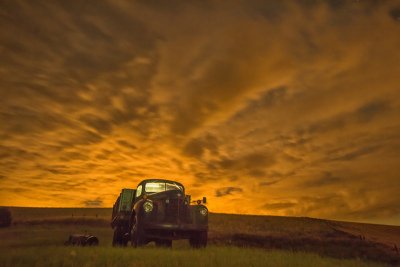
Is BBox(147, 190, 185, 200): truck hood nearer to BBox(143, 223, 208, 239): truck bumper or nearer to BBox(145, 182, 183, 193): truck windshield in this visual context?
BBox(145, 182, 183, 193): truck windshield

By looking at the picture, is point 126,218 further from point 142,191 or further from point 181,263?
point 181,263

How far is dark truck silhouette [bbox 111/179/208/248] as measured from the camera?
12.1 metres

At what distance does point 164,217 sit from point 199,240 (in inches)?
63.1

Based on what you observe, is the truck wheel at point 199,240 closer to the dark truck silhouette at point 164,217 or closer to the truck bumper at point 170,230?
the dark truck silhouette at point 164,217

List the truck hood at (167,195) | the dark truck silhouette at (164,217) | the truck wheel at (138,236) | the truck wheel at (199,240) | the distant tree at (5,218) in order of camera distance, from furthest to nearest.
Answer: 1. the distant tree at (5,218)
2. the truck hood at (167,195)
3. the truck wheel at (199,240)
4. the dark truck silhouette at (164,217)
5. the truck wheel at (138,236)

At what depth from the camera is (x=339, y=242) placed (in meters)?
22.9

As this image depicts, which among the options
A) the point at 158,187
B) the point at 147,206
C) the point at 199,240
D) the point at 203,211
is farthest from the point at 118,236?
the point at 203,211

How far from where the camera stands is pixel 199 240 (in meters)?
12.9

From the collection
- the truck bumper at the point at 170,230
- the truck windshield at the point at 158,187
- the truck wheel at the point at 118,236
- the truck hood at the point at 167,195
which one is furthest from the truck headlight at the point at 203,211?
the truck wheel at the point at 118,236

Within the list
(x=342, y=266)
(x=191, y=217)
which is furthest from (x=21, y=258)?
(x=342, y=266)

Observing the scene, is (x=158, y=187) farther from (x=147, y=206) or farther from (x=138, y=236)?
(x=138, y=236)

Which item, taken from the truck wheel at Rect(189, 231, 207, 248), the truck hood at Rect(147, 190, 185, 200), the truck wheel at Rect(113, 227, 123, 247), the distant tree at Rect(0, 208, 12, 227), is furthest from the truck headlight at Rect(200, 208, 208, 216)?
the distant tree at Rect(0, 208, 12, 227)

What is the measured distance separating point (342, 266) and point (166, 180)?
25.3ft

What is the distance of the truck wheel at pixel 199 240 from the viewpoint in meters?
12.8
